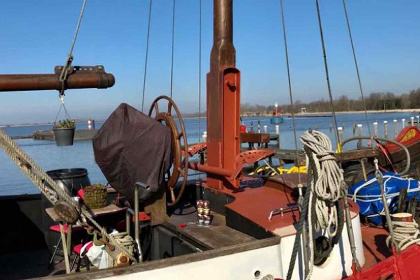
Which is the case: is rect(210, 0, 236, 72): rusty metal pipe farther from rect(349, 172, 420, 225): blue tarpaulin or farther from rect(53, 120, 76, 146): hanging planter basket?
rect(349, 172, 420, 225): blue tarpaulin

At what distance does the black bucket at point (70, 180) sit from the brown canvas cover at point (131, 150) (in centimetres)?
63

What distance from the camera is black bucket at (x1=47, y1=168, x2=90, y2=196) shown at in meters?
5.85

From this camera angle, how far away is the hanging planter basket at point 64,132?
5547 mm

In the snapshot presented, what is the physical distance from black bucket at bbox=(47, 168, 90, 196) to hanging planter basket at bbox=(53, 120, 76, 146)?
55cm

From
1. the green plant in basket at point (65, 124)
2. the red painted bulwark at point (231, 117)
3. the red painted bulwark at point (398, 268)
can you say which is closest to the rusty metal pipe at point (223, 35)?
the red painted bulwark at point (231, 117)

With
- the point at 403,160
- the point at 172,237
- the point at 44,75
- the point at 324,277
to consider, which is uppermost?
the point at 44,75

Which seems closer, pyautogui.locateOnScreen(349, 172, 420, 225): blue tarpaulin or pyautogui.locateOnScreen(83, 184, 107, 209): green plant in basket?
pyautogui.locateOnScreen(83, 184, 107, 209): green plant in basket

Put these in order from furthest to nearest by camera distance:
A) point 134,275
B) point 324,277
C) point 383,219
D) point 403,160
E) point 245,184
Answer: point 403,160 → point 245,184 → point 383,219 → point 324,277 → point 134,275

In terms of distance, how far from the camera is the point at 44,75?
167 inches

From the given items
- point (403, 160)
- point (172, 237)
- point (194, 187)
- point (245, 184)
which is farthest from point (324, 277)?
point (403, 160)

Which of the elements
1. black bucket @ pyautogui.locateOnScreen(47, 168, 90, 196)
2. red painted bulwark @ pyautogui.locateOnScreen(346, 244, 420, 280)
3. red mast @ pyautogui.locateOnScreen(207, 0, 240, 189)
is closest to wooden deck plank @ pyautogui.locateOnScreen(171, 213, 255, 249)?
red mast @ pyautogui.locateOnScreen(207, 0, 240, 189)

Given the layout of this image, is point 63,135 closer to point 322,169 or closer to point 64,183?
point 64,183

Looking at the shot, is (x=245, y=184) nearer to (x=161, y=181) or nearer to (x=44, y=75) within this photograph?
(x=161, y=181)

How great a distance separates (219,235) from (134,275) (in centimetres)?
145
